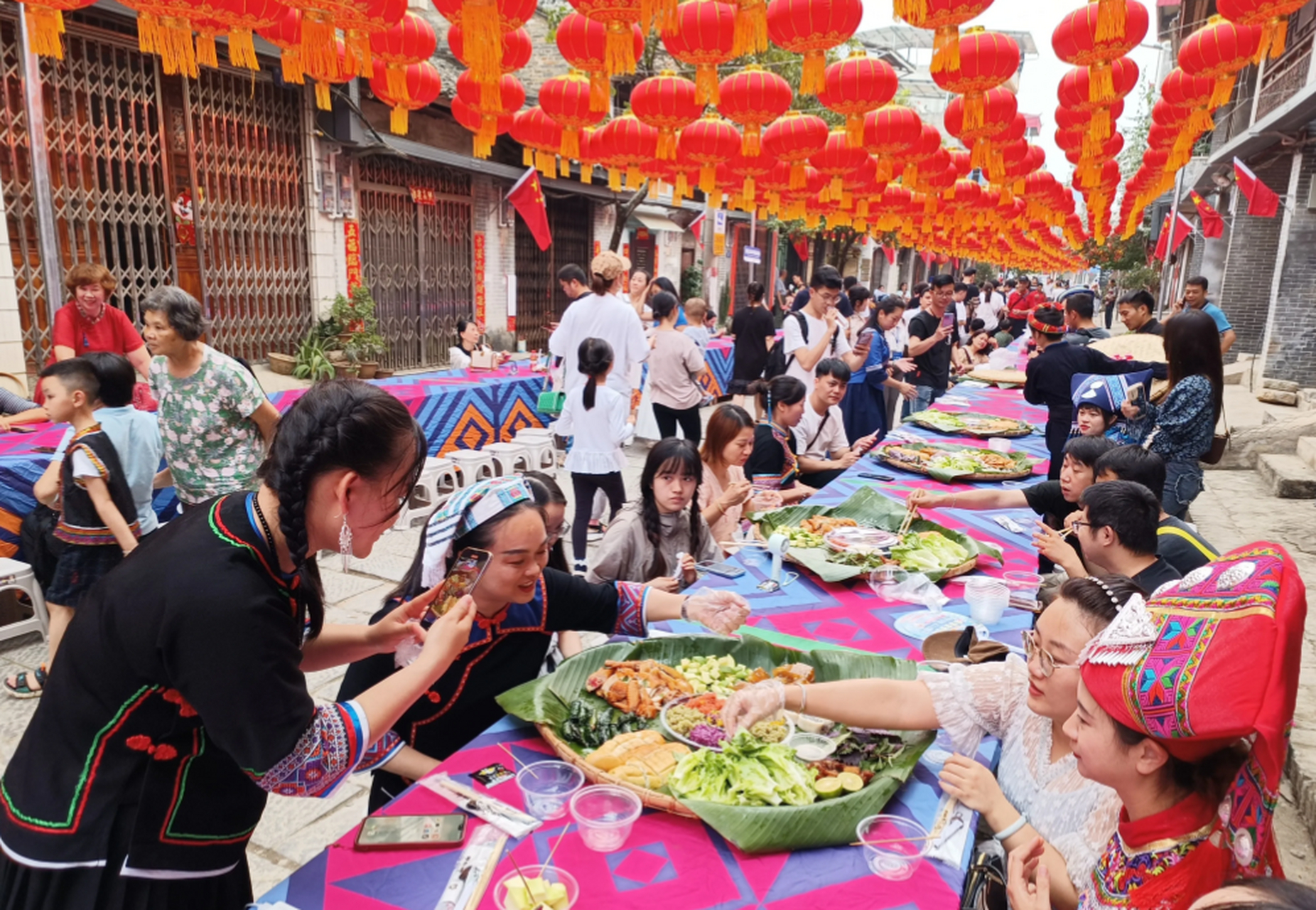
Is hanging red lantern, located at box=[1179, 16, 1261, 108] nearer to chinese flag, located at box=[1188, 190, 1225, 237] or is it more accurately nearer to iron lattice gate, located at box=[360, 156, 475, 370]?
iron lattice gate, located at box=[360, 156, 475, 370]

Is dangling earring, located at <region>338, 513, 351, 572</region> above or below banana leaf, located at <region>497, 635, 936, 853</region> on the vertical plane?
above

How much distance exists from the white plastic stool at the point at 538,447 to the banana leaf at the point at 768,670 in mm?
5296

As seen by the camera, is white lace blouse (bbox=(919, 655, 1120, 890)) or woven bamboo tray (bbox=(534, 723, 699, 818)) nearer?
woven bamboo tray (bbox=(534, 723, 699, 818))

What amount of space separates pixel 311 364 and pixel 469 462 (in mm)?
3330

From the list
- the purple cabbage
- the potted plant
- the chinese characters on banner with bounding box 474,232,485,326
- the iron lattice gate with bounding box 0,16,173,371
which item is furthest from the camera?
the chinese characters on banner with bounding box 474,232,485,326

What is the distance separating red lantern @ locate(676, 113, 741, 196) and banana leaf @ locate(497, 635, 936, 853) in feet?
19.1

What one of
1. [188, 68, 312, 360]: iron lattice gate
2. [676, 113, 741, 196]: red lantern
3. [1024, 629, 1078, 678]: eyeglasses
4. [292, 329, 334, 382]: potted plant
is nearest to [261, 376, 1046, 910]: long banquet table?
[1024, 629, 1078, 678]: eyeglasses

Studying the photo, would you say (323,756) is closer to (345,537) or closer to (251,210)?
(345,537)

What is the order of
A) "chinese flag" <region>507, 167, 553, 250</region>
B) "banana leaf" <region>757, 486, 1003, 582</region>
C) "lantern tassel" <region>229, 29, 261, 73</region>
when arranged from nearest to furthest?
"banana leaf" <region>757, 486, 1003, 582</region> < "lantern tassel" <region>229, 29, 261, 73</region> < "chinese flag" <region>507, 167, 553, 250</region>

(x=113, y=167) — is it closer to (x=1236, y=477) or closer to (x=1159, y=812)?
(x=1159, y=812)

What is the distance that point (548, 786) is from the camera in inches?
71.9

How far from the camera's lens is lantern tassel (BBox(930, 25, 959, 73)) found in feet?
13.9

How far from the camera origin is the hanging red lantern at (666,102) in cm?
612

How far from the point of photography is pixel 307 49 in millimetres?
4246
